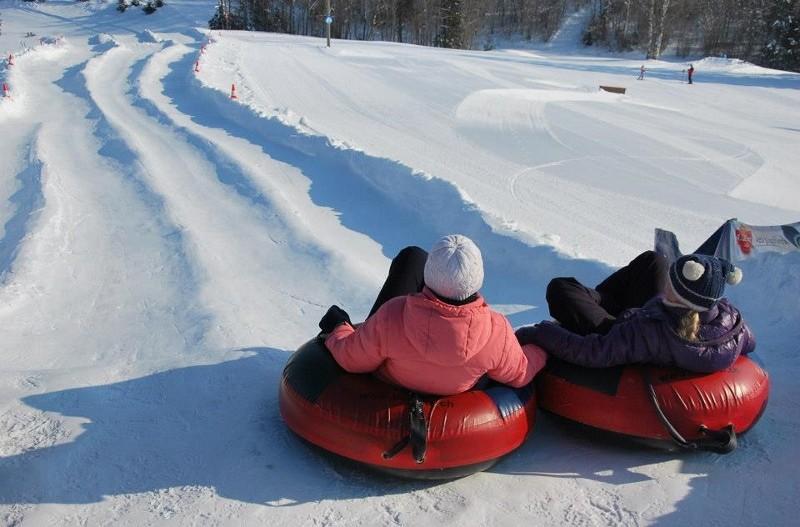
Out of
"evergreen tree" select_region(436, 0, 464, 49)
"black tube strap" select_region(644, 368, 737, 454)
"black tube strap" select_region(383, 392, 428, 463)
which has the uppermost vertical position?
"evergreen tree" select_region(436, 0, 464, 49)

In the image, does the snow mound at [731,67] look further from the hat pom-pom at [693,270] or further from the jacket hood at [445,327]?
the jacket hood at [445,327]

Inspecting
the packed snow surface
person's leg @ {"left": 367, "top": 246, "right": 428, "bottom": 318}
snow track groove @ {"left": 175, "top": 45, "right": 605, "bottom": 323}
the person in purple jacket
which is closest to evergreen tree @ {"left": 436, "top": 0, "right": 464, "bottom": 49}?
the packed snow surface

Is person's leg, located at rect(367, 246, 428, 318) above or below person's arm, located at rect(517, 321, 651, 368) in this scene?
above

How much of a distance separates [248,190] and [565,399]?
18.9 ft

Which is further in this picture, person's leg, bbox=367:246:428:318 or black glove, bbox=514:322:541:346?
person's leg, bbox=367:246:428:318

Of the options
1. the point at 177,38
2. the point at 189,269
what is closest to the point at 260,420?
the point at 189,269

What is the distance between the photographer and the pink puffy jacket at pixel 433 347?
270cm

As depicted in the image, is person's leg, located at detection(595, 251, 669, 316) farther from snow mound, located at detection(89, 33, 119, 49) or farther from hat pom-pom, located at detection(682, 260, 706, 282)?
snow mound, located at detection(89, 33, 119, 49)

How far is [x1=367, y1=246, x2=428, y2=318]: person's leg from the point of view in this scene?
3.56 meters

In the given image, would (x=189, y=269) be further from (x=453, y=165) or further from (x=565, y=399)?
(x=453, y=165)

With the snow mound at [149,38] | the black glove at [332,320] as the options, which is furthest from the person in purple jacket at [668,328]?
the snow mound at [149,38]

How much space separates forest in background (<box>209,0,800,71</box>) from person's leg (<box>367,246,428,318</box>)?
38.5 metres

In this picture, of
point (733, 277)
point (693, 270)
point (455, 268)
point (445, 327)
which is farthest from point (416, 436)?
point (733, 277)

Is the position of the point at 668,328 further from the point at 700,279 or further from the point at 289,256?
the point at 289,256
